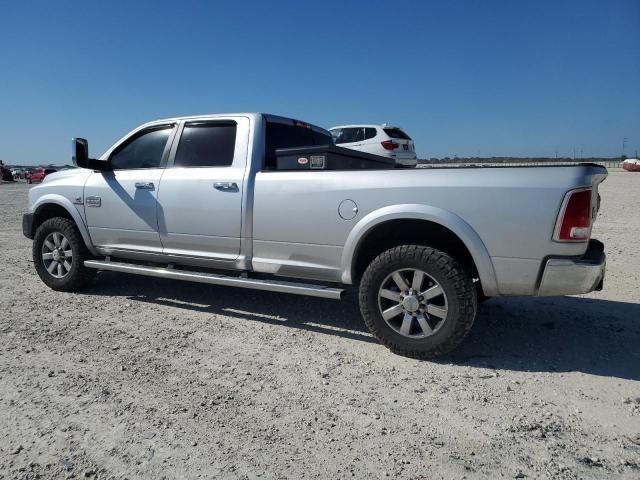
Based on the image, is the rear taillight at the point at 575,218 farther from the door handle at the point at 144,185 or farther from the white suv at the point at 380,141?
the white suv at the point at 380,141

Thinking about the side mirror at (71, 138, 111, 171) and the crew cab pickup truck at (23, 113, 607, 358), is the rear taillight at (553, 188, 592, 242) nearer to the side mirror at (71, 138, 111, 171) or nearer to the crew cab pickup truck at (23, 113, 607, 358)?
the crew cab pickup truck at (23, 113, 607, 358)

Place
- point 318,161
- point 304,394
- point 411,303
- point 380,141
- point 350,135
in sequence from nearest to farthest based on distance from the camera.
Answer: point 304,394
point 411,303
point 318,161
point 380,141
point 350,135

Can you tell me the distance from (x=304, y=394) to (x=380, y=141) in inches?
450

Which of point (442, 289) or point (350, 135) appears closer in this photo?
point (442, 289)

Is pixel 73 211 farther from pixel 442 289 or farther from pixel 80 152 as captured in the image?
pixel 442 289

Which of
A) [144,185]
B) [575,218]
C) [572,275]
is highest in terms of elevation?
[144,185]

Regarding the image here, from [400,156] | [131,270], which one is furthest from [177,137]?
[400,156]

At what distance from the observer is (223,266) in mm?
4383

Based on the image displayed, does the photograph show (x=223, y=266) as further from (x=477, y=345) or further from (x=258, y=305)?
(x=477, y=345)

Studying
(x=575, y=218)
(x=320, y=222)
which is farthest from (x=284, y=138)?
(x=575, y=218)

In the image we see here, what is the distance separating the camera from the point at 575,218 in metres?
3.03

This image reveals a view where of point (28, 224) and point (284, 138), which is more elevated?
point (284, 138)

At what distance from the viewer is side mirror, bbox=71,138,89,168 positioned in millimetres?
4934

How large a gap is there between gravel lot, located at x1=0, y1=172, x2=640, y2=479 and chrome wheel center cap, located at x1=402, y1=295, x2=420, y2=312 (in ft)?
1.34
